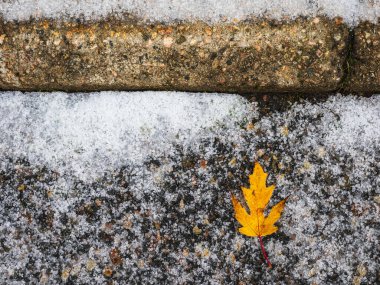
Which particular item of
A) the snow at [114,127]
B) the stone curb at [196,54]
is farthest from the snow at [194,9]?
the snow at [114,127]

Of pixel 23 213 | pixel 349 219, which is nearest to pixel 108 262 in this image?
pixel 23 213

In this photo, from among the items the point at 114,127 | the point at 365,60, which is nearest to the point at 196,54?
the point at 114,127

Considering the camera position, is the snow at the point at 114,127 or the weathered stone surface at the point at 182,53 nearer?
the weathered stone surface at the point at 182,53

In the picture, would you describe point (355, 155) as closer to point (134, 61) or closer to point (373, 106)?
point (373, 106)

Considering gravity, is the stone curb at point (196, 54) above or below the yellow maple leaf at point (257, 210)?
above

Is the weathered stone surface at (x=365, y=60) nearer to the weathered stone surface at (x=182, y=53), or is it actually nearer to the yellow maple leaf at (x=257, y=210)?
the weathered stone surface at (x=182, y=53)

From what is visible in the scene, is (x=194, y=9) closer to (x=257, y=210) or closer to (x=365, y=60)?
(x=365, y=60)
